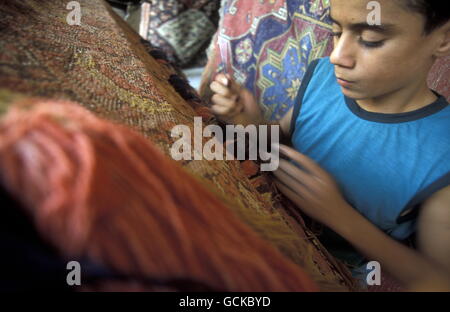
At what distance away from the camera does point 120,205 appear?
8.4 inches

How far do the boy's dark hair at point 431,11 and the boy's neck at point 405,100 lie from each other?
0.15 m

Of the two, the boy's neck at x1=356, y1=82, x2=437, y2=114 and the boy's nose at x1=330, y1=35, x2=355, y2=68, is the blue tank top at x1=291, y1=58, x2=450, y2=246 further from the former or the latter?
the boy's nose at x1=330, y1=35, x2=355, y2=68

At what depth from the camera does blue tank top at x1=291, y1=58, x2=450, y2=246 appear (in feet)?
2.23

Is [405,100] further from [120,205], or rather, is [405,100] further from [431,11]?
[120,205]

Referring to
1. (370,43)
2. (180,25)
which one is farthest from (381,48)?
(180,25)

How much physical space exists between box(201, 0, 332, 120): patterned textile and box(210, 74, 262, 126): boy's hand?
30 cm

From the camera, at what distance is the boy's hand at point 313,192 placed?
22.6 inches

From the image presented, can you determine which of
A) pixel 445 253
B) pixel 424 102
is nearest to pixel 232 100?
pixel 424 102

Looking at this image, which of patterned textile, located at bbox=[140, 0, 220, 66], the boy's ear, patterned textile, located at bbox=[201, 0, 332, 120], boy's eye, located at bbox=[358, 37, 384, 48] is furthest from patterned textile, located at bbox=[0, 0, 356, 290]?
patterned textile, located at bbox=[140, 0, 220, 66]

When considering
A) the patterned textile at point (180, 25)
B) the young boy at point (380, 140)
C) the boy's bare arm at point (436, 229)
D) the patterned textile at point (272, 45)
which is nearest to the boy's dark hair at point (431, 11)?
the young boy at point (380, 140)

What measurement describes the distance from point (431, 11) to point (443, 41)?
86mm

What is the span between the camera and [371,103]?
767 millimetres
